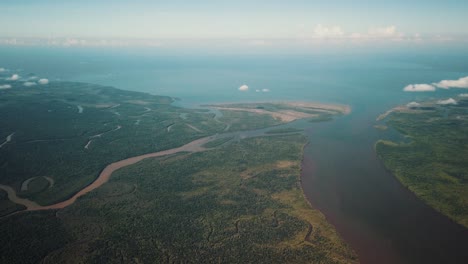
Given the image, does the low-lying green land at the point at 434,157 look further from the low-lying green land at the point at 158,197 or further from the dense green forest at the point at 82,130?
the dense green forest at the point at 82,130

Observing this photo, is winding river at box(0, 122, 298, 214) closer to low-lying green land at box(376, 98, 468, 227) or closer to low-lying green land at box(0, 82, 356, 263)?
low-lying green land at box(0, 82, 356, 263)

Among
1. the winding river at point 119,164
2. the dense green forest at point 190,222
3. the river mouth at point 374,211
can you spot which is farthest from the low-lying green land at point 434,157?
the winding river at point 119,164

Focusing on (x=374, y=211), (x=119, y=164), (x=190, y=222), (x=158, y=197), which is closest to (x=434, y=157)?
(x=374, y=211)

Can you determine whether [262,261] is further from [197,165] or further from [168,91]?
[168,91]

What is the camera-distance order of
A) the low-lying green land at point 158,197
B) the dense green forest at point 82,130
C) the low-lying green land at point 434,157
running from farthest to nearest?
1. the dense green forest at point 82,130
2. the low-lying green land at point 434,157
3. the low-lying green land at point 158,197

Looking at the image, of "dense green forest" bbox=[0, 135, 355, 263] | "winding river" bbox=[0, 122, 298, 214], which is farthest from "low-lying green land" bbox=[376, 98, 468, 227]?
"winding river" bbox=[0, 122, 298, 214]

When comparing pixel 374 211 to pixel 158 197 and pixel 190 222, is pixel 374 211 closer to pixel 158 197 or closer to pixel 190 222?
pixel 190 222
